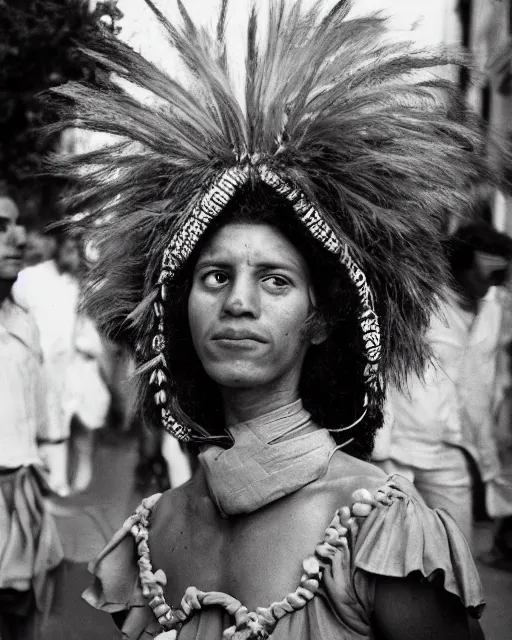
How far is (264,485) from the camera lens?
1.90m

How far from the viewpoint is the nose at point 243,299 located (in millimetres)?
1894

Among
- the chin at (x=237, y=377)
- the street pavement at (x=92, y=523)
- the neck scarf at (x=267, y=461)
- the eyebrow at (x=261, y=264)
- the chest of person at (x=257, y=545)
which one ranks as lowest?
the street pavement at (x=92, y=523)

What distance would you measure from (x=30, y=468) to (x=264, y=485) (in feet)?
7.51

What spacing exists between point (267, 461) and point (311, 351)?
0.84 feet

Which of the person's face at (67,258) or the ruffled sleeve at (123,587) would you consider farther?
the person's face at (67,258)

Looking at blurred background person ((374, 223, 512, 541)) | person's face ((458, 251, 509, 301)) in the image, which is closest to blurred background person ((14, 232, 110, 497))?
blurred background person ((374, 223, 512, 541))

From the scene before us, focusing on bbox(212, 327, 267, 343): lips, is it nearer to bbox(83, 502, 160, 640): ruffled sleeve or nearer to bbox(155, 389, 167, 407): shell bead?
bbox(155, 389, 167, 407): shell bead

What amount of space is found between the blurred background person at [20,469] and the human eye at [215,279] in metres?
→ 2.20

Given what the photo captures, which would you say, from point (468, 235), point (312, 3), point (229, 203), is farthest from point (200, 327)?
point (468, 235)

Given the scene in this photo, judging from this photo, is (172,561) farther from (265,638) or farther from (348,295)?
(348,295)

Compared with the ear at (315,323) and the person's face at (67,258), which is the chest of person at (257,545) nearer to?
the ear at (315,323)

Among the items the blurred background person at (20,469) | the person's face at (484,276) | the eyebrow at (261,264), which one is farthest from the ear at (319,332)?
the blurred background person at (20,469)

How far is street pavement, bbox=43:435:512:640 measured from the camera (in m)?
3.92

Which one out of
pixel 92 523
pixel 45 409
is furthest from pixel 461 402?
pixel 45 409
